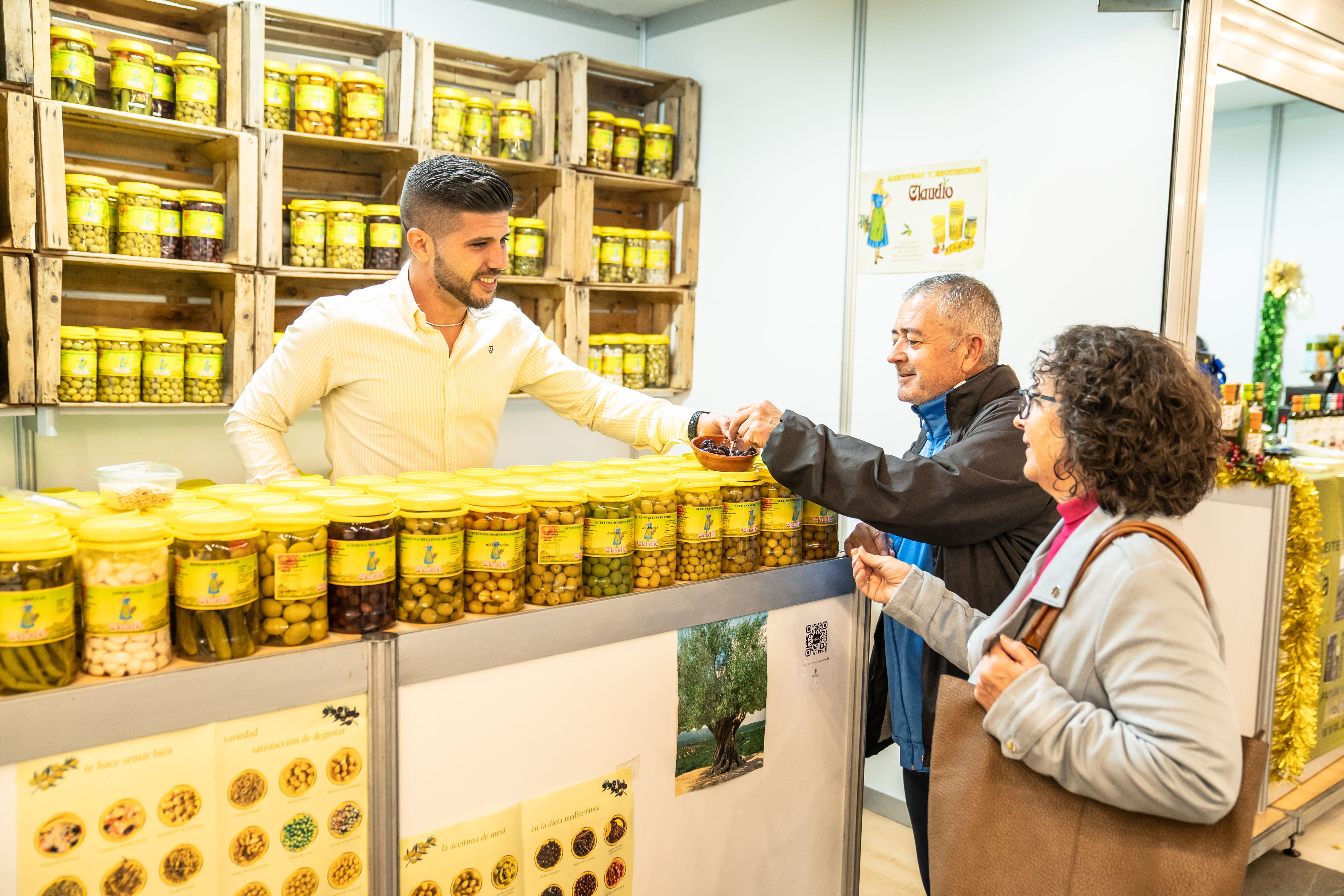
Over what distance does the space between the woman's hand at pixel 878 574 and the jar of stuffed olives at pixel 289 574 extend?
0.99 metres

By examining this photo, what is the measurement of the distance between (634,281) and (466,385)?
189 cm

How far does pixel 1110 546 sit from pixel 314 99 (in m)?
2.94

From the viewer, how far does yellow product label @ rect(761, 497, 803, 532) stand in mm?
1964

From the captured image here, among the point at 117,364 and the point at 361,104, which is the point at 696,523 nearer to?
the point at 117,364

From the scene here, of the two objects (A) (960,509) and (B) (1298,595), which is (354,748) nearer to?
(A) (960,509)

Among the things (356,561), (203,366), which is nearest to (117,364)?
(203,366)

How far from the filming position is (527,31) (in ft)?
13.5

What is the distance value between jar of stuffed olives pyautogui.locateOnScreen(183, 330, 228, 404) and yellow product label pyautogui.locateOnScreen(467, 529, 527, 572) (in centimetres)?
203

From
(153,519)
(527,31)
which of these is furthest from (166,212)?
(153,519)

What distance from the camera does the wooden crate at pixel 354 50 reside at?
10.9 ft

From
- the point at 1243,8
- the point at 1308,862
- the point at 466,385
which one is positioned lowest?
the point at 1308,862

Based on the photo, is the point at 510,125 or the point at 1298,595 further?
the point at 510,125

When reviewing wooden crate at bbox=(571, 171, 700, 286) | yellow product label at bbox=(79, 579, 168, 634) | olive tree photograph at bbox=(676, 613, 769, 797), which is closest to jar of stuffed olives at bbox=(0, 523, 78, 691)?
yellow product label at bbox=(79, 579, 168, 634)

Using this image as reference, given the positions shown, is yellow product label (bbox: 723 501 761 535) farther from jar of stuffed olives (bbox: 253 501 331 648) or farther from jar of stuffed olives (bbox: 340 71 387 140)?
jar of stuffed olives (bbox: 340 71 387 140)
